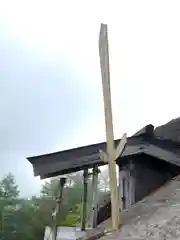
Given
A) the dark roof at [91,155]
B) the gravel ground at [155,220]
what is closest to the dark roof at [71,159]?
the dark roof at [91,155]

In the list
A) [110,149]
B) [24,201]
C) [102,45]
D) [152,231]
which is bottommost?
[152,231]

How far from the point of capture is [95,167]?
21.0ft

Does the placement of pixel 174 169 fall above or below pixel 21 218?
below

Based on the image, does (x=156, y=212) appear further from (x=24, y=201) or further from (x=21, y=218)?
(x=24, y=201)

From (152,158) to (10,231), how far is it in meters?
26.0

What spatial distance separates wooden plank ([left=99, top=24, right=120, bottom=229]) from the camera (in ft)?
15.8

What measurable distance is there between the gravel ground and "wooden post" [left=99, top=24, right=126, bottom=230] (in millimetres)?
185

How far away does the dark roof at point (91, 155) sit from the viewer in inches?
228

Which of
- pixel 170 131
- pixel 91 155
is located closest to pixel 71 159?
pixel 91 155

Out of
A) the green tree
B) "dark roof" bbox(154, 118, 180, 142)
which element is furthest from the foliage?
"dark roof" bbox(154, 118, 180, 142)

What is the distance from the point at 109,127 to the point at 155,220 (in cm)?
131

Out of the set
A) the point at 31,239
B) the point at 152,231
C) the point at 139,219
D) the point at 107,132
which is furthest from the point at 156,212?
the point at 31,239

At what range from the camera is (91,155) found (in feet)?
20.1

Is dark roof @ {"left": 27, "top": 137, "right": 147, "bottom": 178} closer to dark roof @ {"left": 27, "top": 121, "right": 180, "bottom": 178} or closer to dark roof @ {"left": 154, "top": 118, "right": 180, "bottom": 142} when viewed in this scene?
dark roof @ {"left": 27, "top": 121, "right": 180, "bottom": 178}
